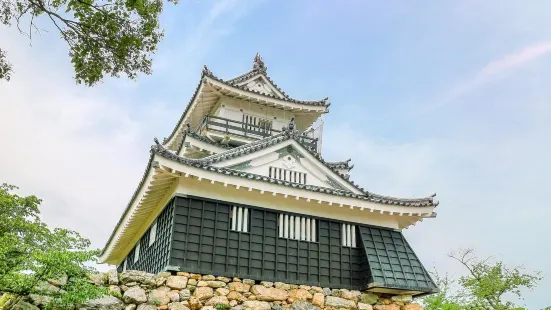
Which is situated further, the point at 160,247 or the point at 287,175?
the point at 287,175

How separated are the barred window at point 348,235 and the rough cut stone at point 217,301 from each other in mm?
4323

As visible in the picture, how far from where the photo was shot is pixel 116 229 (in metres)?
17.4

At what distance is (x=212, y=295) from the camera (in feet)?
40.5

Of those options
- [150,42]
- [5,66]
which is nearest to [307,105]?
[150,42]

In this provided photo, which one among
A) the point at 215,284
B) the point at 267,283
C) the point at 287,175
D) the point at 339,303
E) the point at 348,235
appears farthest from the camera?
the point at 287,175

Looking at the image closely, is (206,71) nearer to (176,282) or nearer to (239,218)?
(239,218)

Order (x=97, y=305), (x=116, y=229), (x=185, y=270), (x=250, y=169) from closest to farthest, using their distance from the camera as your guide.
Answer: (x=97, y=305), (x=185, y=270), (x=250, y=169), (x=116, y=229)

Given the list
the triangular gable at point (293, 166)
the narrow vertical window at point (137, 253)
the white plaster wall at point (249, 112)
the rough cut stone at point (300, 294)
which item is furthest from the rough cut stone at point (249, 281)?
the white plaster wall at point (249, 112)

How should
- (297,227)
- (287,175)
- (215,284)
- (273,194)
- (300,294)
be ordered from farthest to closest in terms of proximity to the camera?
(287,175) → (297,227) → (273,194) → (300,294) → (215,284)

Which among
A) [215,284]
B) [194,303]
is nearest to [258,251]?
[215,284]

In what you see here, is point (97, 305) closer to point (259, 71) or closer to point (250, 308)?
point (250, 308)

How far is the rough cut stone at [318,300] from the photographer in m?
13.5

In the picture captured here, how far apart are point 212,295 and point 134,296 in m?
1.96

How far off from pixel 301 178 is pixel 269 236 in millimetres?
2725
